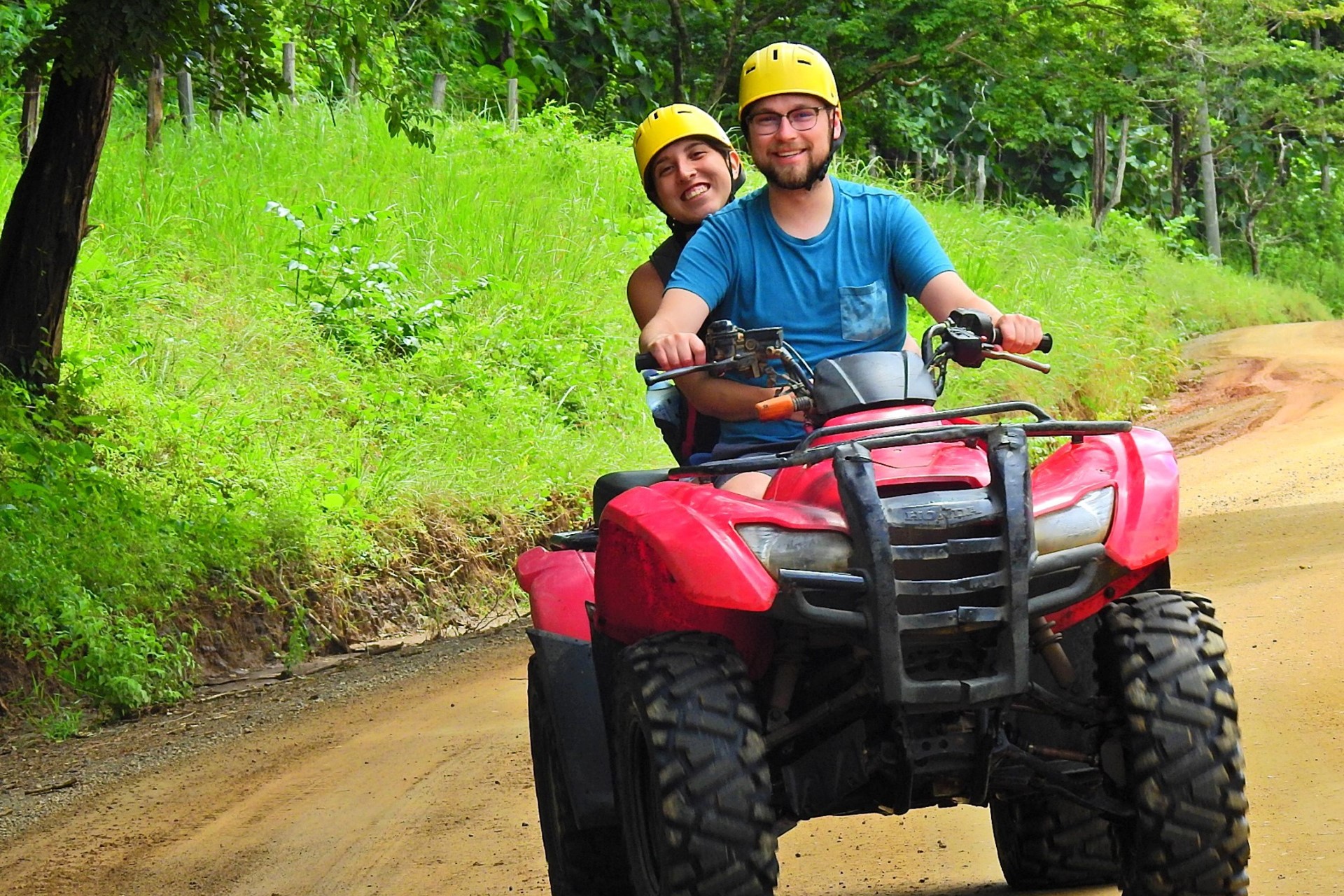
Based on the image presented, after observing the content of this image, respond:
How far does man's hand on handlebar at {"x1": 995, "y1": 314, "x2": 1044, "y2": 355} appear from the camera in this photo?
3.49 m

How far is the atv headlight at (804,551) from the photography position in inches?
114

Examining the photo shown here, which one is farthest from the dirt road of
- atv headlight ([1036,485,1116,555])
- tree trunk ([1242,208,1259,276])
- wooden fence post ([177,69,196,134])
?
tree trunk ([1242,208,1259,276])

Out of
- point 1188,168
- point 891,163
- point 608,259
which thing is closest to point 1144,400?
point 608,259

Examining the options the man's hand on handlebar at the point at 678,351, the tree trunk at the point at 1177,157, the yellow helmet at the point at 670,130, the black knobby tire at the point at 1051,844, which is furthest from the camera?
the tree trunk at the point at 1177,157

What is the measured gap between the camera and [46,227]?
8.70 m

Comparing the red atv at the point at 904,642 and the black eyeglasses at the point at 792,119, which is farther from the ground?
the black eyeglasses at the point at 792,119

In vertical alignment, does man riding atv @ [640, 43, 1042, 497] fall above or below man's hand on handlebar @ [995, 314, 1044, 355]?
above

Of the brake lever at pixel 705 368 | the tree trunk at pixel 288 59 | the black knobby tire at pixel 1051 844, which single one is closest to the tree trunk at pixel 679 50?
the tree trunk at pixel 288 59

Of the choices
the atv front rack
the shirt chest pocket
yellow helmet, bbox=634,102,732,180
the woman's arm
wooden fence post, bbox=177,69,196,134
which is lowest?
the atv front rack

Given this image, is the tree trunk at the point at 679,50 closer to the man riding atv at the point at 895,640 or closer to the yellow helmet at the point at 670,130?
the yellow helmet at the point at 670,130

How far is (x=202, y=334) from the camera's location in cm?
1048

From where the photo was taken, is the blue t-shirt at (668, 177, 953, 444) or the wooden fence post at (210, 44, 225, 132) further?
the wooden fence post at (210, 44, 225, 132)

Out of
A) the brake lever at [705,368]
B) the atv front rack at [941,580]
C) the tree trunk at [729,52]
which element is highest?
the tree trunk at [729,52]

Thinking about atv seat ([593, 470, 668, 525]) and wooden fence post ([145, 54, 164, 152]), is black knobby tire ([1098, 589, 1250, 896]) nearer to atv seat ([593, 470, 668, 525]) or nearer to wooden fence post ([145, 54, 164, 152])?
atv seat ([593, 470, 668, 525])
